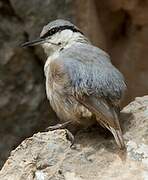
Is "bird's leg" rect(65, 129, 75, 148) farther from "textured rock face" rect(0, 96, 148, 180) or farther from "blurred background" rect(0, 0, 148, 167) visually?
"blurred background" rect(0, 0, 148, 167)

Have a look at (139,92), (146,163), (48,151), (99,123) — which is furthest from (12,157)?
(139,92)

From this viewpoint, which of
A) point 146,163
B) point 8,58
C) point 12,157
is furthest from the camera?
point 8,58

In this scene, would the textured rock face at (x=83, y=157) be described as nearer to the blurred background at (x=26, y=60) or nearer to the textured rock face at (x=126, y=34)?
the blurred background at (x=26, y=60)

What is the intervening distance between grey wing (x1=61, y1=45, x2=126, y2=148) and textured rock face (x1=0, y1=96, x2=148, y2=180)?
0.42 ft

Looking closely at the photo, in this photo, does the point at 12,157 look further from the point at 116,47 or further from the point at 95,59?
the point at 116,47

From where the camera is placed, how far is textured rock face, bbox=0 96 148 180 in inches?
161

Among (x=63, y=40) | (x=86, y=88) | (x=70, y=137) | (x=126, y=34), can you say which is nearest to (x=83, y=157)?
(x=70, y=137)

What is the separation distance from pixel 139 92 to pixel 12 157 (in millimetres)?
3399

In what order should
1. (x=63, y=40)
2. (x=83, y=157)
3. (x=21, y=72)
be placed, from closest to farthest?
(x=83, y=157) → (x=63, y=40) → (x=21, y=72)

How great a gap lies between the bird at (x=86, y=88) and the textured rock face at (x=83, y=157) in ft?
0.37

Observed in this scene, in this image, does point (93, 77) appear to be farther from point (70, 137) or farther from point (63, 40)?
point (63, 40)

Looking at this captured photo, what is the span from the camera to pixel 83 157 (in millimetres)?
4234

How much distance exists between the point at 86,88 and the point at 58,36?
885mm

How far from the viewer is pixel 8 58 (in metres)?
6.66
